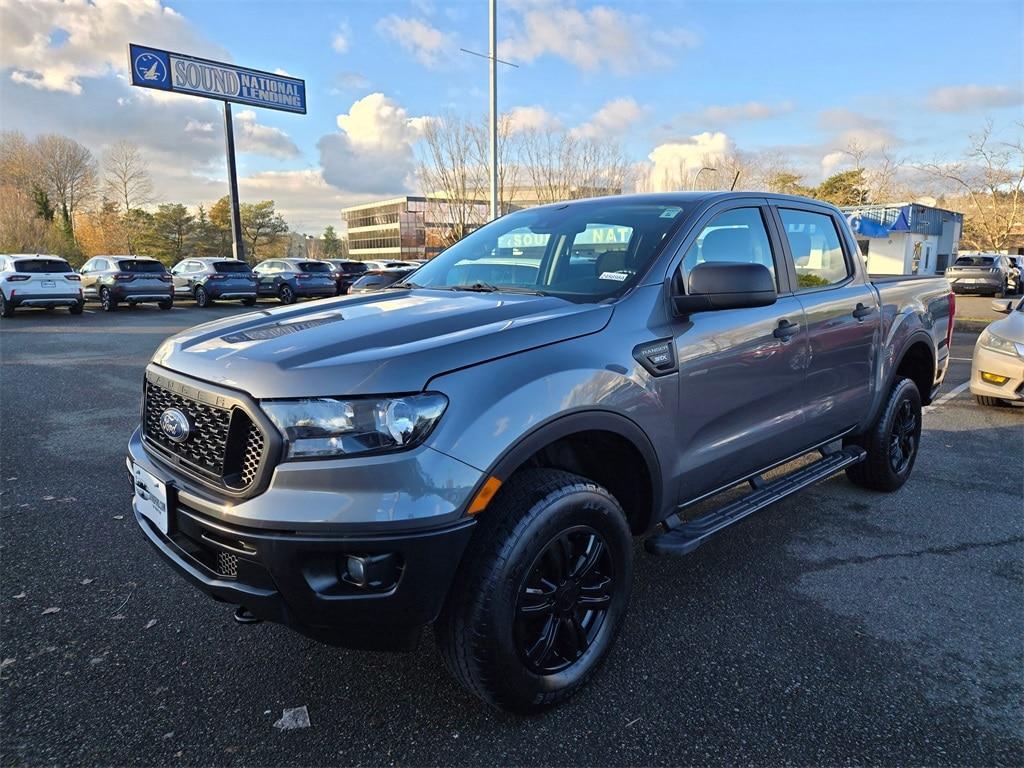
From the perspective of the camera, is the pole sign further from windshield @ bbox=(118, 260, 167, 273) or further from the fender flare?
the fender flare

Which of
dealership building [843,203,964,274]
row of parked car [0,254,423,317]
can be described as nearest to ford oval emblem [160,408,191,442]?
row of parked car [0,254,423,317]

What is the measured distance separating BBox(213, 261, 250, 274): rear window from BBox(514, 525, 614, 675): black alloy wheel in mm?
21429

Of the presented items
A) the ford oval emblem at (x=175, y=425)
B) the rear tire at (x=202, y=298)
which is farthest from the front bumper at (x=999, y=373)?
the rear tire at (x=202, y=298)

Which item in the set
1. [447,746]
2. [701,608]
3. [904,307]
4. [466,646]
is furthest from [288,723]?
[904,307]

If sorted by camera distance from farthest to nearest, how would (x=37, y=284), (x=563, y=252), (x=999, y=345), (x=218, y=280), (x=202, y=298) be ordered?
1. (x=202, y=298)
2. (x=218, y=280)
3. (x=37, y=284)
4. (x=999, y=345)
5. (x=563, y=252)

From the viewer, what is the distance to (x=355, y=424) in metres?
1.87

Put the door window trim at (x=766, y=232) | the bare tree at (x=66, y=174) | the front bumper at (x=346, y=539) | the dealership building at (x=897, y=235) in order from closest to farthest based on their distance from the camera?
the front bumper at (x=346, y=539)
the door window trim at (x=766, y=232)
the dealership building at (x=897, y=235)
the bare tree at (x=66, y=174)

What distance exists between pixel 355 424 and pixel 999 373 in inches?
282

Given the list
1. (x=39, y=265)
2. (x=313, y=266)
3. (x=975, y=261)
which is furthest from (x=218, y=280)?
(x=975, y=261)

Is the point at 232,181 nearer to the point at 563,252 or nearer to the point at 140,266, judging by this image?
the point at 140,266

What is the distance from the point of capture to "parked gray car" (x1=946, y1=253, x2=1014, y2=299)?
25.0 metres

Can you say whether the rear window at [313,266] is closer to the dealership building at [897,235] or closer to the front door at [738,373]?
the front door at [738,373]

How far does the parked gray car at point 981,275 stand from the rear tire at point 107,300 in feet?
95.4

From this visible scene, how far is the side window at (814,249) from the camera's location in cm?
357
